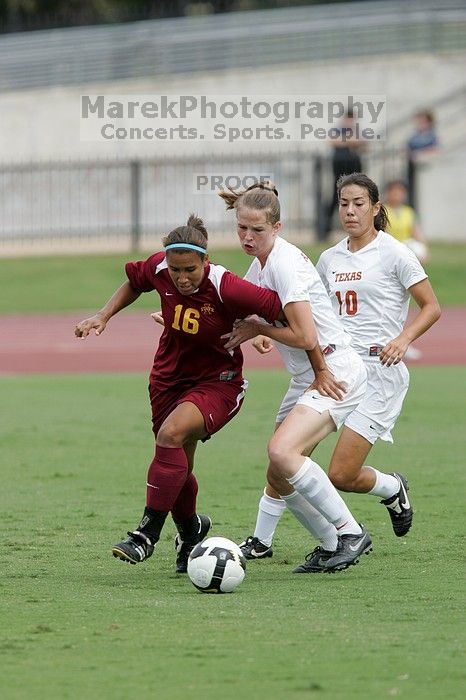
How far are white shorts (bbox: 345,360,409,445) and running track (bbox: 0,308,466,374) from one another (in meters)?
10.3

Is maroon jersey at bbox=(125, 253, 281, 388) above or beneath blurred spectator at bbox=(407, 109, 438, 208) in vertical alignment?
beneath

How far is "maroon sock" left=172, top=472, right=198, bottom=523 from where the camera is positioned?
24.5 ft

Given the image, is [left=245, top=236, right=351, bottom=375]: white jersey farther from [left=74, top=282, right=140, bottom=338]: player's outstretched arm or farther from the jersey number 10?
[left=74, top=282, right=140, bottom=338]: player's outstretched arm

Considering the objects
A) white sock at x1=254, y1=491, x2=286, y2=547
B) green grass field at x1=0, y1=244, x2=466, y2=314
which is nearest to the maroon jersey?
white sock at x1=254, y1=491, x2=286, y2=547

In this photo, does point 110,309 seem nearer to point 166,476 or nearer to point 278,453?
point 166,476

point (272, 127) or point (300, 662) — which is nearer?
point (300, 662)

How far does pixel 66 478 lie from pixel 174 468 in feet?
11.5

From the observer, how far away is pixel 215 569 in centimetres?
661

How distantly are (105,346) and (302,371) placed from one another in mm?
13532

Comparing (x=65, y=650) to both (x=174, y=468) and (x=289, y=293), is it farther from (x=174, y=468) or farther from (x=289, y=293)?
(x=289, y=293)

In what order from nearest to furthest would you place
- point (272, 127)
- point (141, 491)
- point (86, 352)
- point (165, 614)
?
point (165, 614) → point (141, 491) → point (86, 352) → point (272, 127)

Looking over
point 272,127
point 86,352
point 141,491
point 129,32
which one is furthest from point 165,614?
point 129,32

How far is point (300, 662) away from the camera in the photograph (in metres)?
5.19

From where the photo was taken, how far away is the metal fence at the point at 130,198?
2902 cm
